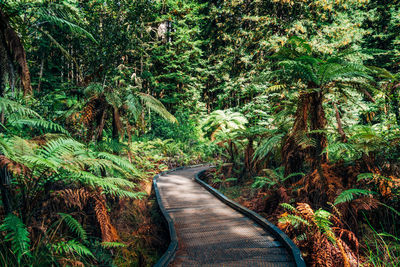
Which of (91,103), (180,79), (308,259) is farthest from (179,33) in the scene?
(308,259)

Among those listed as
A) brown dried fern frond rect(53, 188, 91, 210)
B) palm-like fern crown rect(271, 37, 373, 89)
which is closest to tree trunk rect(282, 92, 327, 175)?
palm-like fern crown rect(271, 37, 373, 89)

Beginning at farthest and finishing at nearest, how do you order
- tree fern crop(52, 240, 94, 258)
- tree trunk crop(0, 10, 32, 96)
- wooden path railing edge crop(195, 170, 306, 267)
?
wooden path railing edge crop(195, 170, 306, 267) < tree trunk crop(0, 10, 32, 96) < tree fern crop(52, 240, 94, 258)

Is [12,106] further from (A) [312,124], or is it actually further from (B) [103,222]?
(A) [312,124]

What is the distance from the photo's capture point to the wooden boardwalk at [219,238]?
2600 millimetres

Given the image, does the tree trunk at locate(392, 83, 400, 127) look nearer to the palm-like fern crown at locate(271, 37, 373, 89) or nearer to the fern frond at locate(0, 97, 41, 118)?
the palm-like fern crown at locate(271, 37, 373, 89)

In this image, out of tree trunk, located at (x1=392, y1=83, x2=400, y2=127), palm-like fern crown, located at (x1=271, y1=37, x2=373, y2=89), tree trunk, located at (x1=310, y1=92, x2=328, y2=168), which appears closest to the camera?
palm-like fern crown, located at (x1=271, y1=37, x2=373, y2=89)

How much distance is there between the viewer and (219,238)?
320cm

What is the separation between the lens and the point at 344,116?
30.7 feet

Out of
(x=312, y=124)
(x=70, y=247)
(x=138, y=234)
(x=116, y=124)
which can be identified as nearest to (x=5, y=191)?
(x=70, y=247)

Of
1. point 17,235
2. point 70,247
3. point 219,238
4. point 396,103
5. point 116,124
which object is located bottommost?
point 219,238

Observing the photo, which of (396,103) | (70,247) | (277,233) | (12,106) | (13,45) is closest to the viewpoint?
(12,106)

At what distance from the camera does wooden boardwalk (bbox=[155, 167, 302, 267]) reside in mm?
2600

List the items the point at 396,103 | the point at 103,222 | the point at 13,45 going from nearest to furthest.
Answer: the point at 13,45 < the point at 103,222 < the point at 396,103

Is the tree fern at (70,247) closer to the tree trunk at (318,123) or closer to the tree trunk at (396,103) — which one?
the tree trunk at (318,123)
